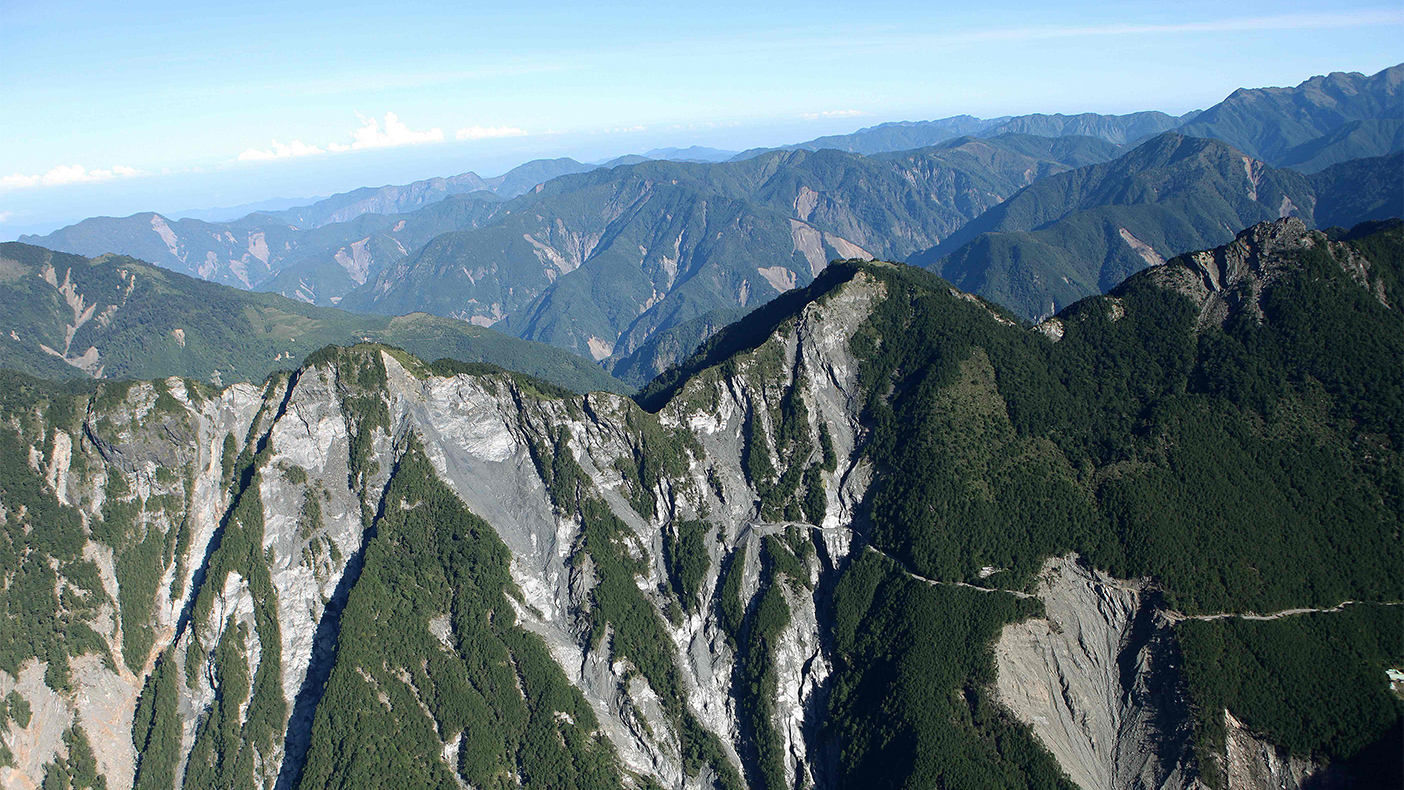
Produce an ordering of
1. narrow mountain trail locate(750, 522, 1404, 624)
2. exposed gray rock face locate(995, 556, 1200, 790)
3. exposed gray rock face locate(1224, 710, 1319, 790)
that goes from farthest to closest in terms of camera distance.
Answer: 1. narrow mountain trail locate(750, 522, 1404, 624)
2. exposed gray rock face locate(995, 556, 1200, 790)
3. exposed gray rock face locate(1224, 710, 1319, 790)

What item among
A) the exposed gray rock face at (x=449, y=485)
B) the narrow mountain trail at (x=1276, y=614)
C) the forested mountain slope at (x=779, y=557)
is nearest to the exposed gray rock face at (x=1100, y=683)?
the forested mountain slope at (x=779, y=557)

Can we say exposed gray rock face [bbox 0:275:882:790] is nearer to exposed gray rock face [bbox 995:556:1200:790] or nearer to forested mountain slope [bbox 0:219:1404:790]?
forested mountain slope [bbox 0:219:1404:790]

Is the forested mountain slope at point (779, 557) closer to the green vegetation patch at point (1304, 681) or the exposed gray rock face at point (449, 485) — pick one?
the green vegetation patch at point (1304, 681)

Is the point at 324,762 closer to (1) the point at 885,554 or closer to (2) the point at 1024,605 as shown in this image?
(1) the point at 885,554

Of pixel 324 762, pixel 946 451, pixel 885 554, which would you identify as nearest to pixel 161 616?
pixel 324 762

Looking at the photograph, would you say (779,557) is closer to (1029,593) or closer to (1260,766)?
(1029,593)

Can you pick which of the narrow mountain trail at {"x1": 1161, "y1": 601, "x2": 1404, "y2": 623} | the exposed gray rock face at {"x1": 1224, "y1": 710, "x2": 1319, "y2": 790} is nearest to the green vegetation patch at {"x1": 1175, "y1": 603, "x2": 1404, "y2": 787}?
the narrow mountain trail at {"x1": 1161, "y1": 601, "x2": 1404, "y2": 623}

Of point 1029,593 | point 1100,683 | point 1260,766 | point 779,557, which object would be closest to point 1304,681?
point 1260,766
